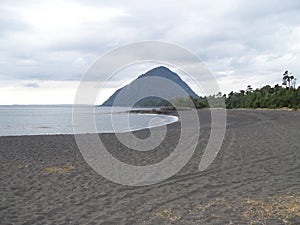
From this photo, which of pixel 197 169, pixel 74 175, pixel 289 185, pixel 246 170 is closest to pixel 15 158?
pixel 74 175

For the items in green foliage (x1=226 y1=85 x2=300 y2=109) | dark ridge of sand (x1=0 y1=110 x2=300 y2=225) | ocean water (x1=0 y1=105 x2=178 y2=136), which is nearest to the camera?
dark ridge of sand (x1=0 y1=110 x2=300 y2=225)

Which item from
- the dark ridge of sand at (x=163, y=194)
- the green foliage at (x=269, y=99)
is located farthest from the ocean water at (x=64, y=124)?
the green foliage at (x=269, y=99)

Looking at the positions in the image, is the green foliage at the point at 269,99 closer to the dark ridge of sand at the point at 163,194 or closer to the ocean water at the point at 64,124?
the ocean water at the point at 64,124

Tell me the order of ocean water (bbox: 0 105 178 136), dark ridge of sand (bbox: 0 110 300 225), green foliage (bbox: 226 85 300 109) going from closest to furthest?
dark ridge of sand (bbox: 0 110 300 225), ocean water (bbox: 0 105 178 136), green foliage (bbox: 226 85 300 109)

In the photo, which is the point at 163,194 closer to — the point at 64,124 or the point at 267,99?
the point at 64,124

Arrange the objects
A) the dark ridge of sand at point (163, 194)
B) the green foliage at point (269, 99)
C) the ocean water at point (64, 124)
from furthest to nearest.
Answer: the green foliage at point (269, 99), the ocean water at point (64, 124), the dark ridge of sand at point (163, 194)

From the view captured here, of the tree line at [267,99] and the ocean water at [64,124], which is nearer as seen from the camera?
the ocean water at [64,124]

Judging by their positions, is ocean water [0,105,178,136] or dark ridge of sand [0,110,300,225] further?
ocean water [0,105,178,136]

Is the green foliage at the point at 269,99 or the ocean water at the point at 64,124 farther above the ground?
the green foliage at the point at 269,99

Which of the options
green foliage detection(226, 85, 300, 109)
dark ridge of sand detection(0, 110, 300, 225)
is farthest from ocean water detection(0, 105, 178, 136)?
green foliage detection(226, 85, 300, 109)

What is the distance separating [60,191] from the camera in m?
9.17

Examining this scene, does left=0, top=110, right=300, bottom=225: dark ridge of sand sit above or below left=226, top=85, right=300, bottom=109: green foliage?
below

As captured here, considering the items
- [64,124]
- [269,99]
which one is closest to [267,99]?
[269,99]

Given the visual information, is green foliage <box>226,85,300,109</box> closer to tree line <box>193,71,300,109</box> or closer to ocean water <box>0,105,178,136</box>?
tree line <box>193,71,300,109</box>
